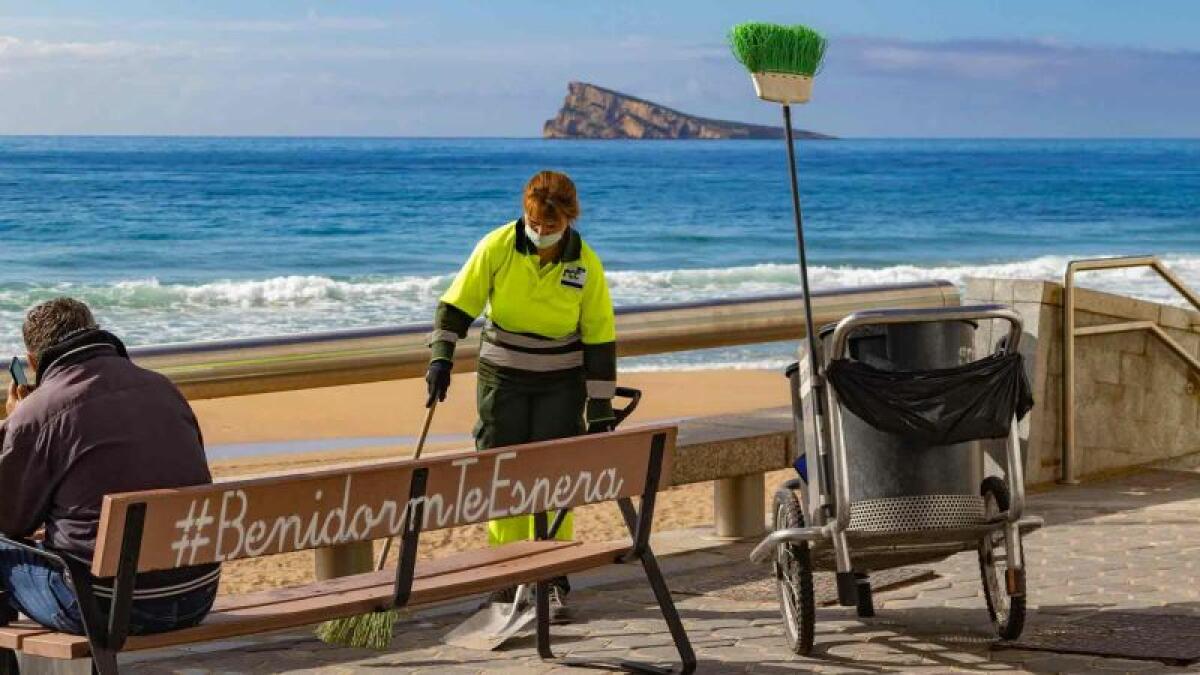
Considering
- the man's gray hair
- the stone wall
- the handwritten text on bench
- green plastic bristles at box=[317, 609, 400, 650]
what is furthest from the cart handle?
the stone wall

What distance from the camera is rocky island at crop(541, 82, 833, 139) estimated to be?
124m

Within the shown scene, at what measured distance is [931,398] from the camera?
6473 millimetres

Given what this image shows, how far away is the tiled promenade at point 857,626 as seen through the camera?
6.65m

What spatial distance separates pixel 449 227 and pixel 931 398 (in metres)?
46.3

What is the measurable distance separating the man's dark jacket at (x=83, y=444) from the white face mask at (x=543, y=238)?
2275mm

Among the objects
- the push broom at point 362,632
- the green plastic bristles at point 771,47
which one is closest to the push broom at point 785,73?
the green plastic bristles at point 771,47

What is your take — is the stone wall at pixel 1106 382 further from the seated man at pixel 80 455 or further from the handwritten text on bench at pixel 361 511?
the seated man at pixel 80 455

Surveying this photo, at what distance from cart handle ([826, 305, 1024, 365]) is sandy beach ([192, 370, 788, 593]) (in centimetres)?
591

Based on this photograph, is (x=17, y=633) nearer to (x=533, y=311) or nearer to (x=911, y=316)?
(x=533, y=311)

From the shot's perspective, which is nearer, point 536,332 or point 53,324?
point 53,324

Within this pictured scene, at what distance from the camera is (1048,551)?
8.70 m

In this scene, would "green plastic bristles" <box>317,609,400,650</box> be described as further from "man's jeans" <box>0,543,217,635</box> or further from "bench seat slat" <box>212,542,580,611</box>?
"man's jeans" <box>0,543,217,635</box>

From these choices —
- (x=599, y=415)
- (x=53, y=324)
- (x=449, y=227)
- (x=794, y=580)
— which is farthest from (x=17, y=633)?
(x=449, y=227)

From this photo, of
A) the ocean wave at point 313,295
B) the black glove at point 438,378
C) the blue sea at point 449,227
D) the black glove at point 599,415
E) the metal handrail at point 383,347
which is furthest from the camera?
the blue sea at point 449,227
